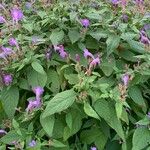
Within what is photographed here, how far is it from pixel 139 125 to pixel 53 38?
0.71 meters

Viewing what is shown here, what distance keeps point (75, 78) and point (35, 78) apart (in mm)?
252

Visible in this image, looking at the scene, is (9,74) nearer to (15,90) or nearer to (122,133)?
(15,90)

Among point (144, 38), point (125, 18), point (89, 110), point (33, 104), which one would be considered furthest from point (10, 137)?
point (125, 18)

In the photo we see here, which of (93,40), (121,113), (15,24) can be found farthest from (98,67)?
(15,24)

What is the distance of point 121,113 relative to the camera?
2.15m

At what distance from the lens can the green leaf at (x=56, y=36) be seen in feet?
7.82

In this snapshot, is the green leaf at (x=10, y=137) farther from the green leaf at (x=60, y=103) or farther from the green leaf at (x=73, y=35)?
the green leaf at (x=73, y=35)

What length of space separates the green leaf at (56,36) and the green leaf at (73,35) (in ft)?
0.16

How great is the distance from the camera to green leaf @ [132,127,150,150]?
82.0 inches

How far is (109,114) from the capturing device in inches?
83.7

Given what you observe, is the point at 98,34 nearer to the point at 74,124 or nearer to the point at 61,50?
the point at 61,50

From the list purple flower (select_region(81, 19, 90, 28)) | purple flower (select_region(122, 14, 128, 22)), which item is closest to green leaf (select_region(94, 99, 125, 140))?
purple flower (select_region(81, 19, 90, 28))

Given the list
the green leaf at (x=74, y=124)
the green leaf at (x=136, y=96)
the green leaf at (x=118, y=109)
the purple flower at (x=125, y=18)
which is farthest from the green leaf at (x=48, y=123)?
the purple flower at (x=125, y=18)

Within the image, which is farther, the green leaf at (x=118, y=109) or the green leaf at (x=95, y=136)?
the green leaf at (x=95, y=136)
